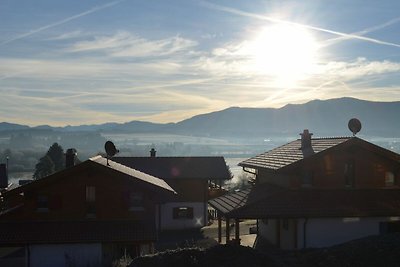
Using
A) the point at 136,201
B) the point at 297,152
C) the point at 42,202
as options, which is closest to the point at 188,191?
the point at 297,152

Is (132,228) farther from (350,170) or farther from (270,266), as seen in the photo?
(350,170)

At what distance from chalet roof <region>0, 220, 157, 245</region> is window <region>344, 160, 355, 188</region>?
37.3ft

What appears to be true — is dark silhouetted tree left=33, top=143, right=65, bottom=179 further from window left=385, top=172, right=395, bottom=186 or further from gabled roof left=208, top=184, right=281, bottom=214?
window left=385, top=172, right=395, bottom=186

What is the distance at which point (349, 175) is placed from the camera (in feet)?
92.9

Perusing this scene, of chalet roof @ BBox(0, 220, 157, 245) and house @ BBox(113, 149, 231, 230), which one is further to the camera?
house @ BBox(113, 149, 231, 230)

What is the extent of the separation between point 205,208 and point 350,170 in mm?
17453

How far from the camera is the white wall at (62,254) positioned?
2559 cm

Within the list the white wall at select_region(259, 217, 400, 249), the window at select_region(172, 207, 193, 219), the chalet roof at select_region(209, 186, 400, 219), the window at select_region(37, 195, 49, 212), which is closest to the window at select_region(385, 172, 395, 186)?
the chalet roof at select_region(209, 186, 400, 219)

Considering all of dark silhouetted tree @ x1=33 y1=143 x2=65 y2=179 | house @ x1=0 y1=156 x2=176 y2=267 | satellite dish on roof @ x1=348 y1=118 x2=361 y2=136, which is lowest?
house @ x1=0 y1=156 x2=176 y2=267

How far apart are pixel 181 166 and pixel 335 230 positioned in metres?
20.6

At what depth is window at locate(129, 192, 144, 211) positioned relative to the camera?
90.3 feet

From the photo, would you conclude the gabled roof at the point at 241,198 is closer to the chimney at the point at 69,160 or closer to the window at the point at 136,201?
the window at the point at 136,201

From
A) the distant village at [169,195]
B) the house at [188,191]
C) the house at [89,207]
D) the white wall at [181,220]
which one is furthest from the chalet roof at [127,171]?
the house at [188,191]

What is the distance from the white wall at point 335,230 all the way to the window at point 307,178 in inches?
96.4
